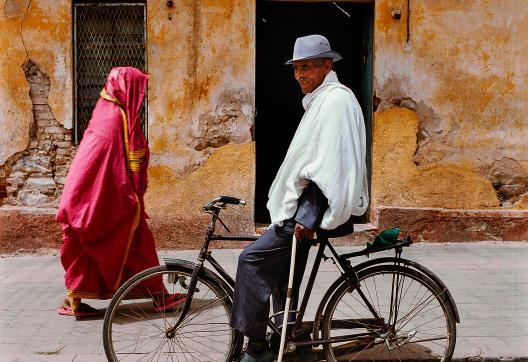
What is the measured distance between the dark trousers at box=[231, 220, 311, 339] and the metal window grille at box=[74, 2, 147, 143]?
4.93 m

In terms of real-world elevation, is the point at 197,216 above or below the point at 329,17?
below

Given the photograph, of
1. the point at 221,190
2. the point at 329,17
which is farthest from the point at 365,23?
the point at 221,190

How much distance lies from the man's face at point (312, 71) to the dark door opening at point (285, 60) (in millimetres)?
5183

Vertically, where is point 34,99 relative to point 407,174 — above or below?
above

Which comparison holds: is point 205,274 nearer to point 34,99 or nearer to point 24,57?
point 34,99

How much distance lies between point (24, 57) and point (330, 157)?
558cm

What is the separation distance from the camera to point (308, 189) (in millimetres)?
4270

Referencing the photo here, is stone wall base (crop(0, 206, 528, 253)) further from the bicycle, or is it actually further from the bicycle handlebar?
the bicycle handlebar

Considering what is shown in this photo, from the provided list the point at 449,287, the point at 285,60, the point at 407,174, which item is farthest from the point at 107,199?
the point at 285,60

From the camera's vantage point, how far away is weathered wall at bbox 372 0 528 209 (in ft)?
29.6

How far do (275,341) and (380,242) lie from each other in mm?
803

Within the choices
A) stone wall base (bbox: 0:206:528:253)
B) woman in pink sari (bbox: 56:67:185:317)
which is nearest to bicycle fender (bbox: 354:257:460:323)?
woman in pink sari (bbox: 56:67:185:317)

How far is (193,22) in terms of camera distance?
8805 millimetres

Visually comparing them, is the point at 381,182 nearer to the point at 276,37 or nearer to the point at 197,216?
the point at 197,216
